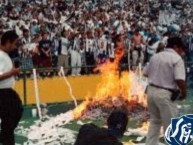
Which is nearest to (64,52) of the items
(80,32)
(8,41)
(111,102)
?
(80,32)

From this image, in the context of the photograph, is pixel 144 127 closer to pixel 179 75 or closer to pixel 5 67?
pixel 179 75

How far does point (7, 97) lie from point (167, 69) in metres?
2.17

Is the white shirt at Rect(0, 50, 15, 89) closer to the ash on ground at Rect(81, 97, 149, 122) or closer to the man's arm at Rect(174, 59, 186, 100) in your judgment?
the man's arm at Rect(174, 59, 186, 100)

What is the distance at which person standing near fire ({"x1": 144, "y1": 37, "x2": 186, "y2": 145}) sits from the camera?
827cm

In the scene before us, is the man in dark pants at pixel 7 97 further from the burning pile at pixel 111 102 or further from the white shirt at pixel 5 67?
the burning pile at pixel 111 102

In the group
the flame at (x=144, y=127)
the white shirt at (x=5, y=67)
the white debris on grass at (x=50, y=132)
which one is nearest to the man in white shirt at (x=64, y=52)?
the white debris on grass at (x=50, y=132)

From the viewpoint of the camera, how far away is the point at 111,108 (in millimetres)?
13156

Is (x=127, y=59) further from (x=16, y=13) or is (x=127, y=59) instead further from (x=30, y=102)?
(x=30, y=102)

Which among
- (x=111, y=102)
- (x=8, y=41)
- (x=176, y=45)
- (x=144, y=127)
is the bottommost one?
(x=144, y=127)

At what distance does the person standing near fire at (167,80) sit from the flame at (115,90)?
4.64 m

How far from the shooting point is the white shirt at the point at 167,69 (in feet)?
27.1

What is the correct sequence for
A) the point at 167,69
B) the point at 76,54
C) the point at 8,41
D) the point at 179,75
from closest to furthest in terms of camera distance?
the point at 8,41
the point at 179,75
the point at 167,69
the point at 76,54

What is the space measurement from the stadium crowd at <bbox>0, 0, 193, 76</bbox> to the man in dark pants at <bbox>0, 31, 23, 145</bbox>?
243 inches

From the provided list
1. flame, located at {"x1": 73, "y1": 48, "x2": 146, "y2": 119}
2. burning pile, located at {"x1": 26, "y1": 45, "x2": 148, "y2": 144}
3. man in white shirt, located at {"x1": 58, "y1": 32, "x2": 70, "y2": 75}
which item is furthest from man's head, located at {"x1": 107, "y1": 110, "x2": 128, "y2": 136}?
man in white shirt, located at {"x1": 58, "y1": 32, "x2": 70, "y2": 75}
